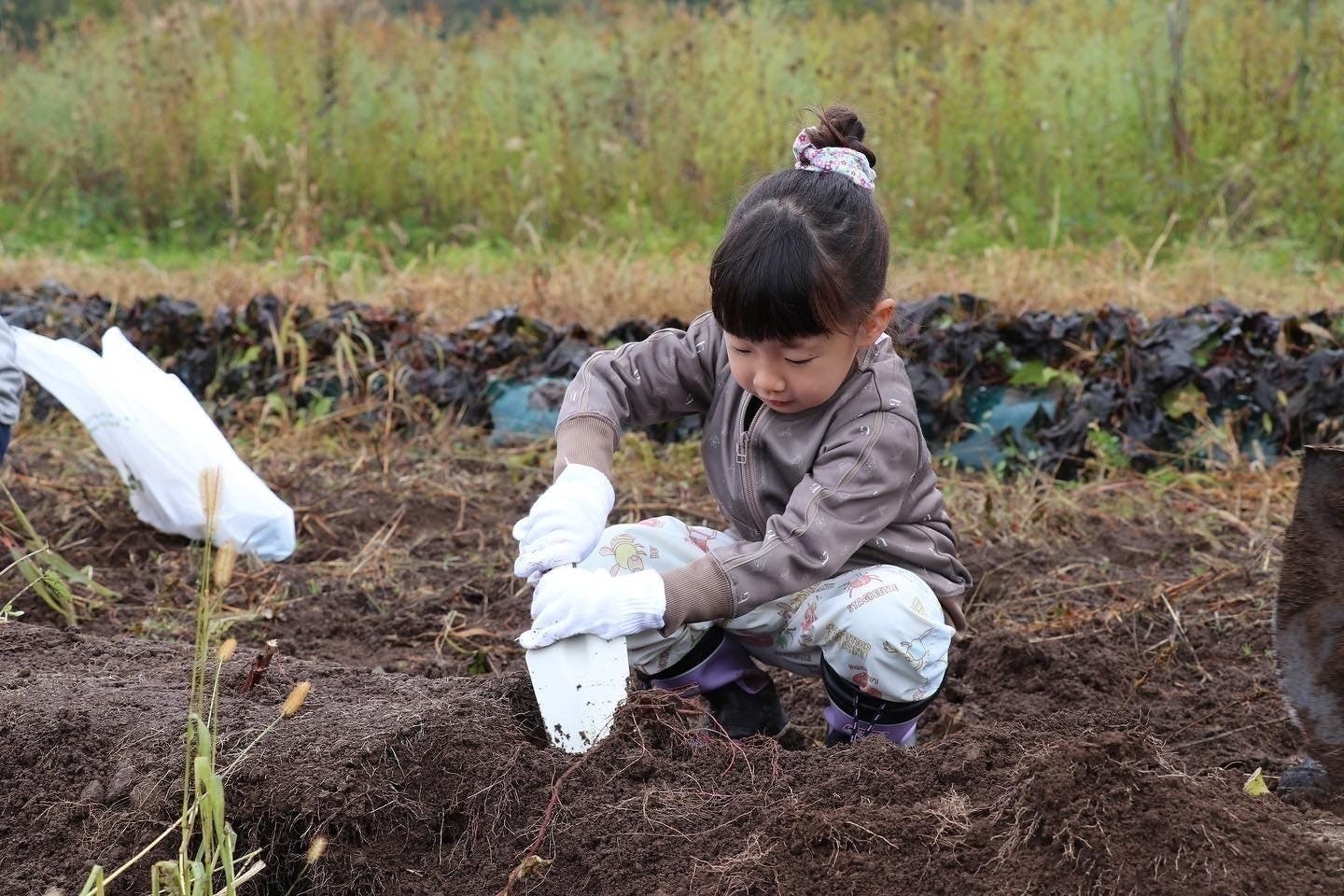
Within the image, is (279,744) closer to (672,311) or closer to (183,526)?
(183,526)

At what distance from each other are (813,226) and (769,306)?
0.49 ft

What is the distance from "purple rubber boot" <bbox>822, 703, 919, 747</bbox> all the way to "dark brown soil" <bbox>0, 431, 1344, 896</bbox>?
0.07 m

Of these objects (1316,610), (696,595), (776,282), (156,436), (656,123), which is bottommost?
(656,123)

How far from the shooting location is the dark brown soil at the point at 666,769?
5.39ft

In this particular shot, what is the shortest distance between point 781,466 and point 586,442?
0.33m

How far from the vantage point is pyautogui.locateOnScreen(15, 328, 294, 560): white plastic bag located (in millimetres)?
3432

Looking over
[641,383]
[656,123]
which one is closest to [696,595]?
[641,383]

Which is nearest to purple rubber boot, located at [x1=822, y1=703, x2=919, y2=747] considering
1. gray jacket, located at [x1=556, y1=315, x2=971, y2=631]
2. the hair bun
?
gray jacket, located at [x1=556, y1=315, x2=971, y2=631]

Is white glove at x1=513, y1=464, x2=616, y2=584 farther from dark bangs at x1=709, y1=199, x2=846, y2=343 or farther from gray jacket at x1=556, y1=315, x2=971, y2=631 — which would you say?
dark bangs at x1=709, y1=199, x2=846, y2=343

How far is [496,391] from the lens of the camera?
15.1ft

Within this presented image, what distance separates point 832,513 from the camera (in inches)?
82.7

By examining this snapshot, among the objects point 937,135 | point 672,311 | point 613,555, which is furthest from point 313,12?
point 613,555

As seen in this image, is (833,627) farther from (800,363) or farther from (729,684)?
(800,363)

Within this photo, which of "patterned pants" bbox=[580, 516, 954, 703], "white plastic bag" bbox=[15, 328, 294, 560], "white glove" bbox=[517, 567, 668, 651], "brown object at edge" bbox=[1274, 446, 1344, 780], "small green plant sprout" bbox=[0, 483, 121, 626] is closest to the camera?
"brown object at edge" bbox=[1274, 446, 1344, 780]
